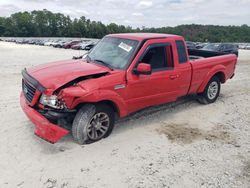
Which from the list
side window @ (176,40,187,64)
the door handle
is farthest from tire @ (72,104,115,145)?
side window @ (176,40,187,64)

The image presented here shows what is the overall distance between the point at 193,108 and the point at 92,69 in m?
3.20

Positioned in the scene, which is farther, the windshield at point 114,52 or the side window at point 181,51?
the side window at point 181,51

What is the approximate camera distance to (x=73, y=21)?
12175 centimetres

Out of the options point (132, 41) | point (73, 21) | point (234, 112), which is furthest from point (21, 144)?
point (73, 21)

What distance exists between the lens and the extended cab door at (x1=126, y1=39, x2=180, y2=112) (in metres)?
5.25

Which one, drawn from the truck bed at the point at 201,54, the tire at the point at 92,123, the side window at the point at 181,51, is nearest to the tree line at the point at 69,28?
the truck bed at the point at 201,54

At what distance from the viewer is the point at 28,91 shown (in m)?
5.05

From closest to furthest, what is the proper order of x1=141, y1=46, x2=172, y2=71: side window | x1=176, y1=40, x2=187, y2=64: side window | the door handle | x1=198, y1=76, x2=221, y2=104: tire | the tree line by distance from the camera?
x1=141, y1=46, x2=172, y2=71: side window, the door handle, x1=176, y1=40, x2=187, y2=64: side window, x1=198, y1=76, x2=221, y2=104: tire, the tree line

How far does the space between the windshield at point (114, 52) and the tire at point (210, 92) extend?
2.84 metres

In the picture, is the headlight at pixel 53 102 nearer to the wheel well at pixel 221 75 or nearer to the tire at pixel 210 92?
the tire at pixel 210 92

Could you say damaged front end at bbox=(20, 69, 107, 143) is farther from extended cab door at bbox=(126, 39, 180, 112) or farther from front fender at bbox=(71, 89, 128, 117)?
extended cab door at bbox=(126, 39, 180, 112)

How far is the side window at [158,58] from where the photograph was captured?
5.50 meters

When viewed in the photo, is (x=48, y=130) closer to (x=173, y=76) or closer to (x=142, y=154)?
(x=142, y=154)

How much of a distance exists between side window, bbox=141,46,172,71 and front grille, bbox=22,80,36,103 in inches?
82.6
